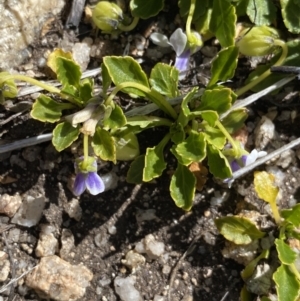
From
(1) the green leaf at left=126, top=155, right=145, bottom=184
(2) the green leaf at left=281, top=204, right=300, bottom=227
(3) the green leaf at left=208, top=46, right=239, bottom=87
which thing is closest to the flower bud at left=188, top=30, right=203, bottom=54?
(3) the green leaf at left=208, top=46, right=239, bottom=87

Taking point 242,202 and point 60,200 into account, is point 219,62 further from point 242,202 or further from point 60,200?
point 60,200

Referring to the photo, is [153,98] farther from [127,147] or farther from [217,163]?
[217,163]

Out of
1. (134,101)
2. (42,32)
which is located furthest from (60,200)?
(42,32)

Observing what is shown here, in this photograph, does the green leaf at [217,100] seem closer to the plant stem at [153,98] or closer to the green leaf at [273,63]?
the plant stem at [153,98]

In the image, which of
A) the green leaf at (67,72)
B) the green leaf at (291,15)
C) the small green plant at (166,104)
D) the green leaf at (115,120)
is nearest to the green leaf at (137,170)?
the small green plant at (166,104)

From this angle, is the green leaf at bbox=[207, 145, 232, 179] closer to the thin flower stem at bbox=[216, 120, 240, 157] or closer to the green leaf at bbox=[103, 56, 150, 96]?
the thin flower stem at bbox=[216, 120, 240, 157]

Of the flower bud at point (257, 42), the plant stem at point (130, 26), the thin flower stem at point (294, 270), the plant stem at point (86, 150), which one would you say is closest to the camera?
the plant stem at point (86, 150)
